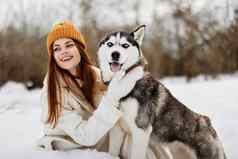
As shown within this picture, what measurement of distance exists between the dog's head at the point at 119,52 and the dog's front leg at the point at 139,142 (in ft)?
1.52

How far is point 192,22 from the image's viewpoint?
11.6 metres

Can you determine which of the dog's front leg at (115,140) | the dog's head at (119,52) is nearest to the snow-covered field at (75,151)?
the dog's front leg at (115,140)

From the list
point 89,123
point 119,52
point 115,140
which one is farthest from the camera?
point 115,140

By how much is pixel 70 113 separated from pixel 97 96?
343 millimetres

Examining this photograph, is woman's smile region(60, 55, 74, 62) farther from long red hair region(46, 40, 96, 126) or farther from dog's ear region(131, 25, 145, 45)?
dog's ear region(131, 25, 145, 45)

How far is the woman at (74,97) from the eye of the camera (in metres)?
2.84

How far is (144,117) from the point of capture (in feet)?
9.48

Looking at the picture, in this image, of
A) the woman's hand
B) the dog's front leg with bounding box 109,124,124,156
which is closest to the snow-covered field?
the dog's front leg with bounding box 109,124,124,156

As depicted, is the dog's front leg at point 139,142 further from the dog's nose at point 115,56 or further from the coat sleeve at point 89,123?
the dog's nose at point 115,56

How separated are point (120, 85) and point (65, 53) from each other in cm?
55

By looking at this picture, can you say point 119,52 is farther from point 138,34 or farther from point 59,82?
point 59,82

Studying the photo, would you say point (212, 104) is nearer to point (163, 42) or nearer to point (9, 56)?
point (9, 56)

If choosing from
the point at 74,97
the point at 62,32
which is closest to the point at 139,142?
the point at 74,97

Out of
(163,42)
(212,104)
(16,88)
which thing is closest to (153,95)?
(212,104)
